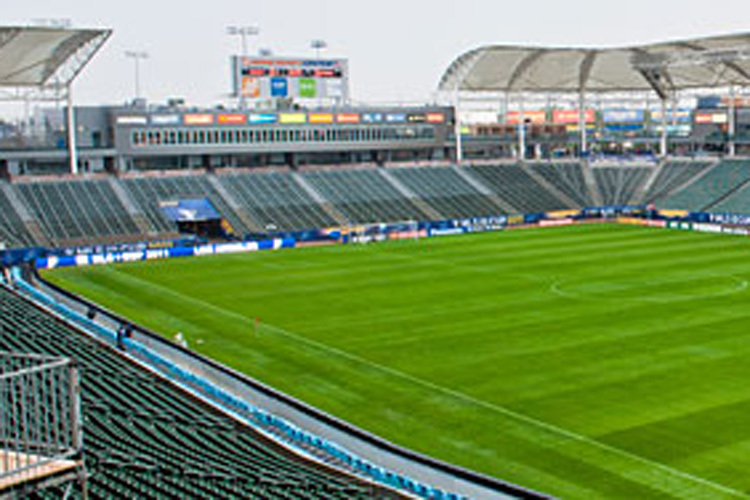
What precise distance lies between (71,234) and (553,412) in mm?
58553

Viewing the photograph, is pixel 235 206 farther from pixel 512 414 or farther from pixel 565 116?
pixel 565 116

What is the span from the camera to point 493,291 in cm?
5459

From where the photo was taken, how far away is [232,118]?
3866 inches

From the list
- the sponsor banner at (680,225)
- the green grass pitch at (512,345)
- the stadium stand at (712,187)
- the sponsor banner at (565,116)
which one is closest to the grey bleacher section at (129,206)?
the green grass pitch at (512,345)

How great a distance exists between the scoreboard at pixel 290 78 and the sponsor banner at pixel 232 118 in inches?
84.4

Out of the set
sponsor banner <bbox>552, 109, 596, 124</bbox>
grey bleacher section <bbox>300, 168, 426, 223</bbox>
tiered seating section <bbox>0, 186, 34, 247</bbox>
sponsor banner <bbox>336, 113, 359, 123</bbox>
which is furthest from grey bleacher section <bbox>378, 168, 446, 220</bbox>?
sponsor banner <bbox>552, 109, 596, 124</bbox>

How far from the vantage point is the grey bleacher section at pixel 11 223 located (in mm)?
76231

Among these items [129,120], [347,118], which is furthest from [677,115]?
[129,120]

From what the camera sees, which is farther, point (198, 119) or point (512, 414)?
point (198, 119)

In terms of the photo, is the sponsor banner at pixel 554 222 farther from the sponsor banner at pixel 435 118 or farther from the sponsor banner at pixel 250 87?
the sponsor banner at pixel 250 87

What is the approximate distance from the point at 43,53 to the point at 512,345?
5808 cm

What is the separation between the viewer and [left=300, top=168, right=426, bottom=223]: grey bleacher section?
306 feet

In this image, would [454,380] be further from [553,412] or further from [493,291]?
[493,291]

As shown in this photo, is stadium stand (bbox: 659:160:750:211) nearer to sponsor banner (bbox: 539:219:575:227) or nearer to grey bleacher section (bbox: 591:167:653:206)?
grey bleacher section (bbox: 591:167:653:206)
